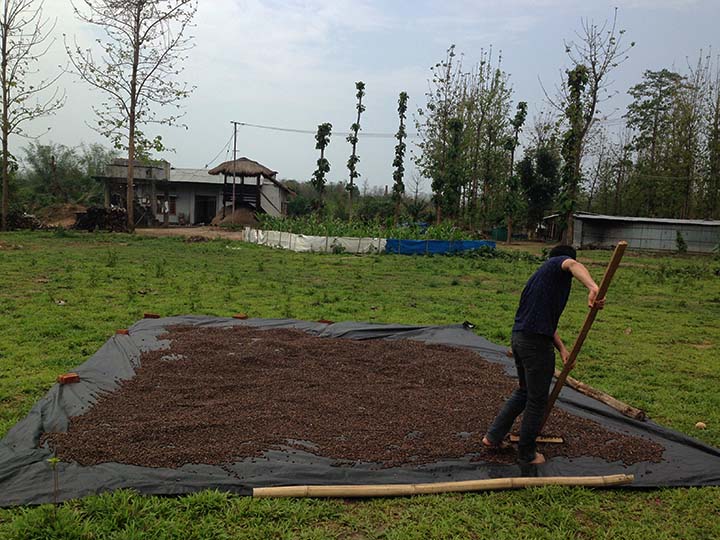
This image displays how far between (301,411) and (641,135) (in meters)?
38.1

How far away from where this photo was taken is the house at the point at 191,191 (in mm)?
33438

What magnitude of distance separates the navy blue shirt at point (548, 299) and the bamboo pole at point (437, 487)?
878 mm

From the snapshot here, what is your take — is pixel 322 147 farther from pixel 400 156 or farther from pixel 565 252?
pixel 565 252

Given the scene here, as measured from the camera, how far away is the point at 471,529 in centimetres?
281

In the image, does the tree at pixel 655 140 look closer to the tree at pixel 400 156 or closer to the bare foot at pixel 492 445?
the tree at pixel 400 156

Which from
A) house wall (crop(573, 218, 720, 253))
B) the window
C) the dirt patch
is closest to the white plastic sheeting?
the dirt patch

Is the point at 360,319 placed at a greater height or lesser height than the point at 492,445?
greater

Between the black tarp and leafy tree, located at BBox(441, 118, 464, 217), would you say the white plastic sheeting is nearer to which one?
leafy tree, located at BBox(441, 118, 464, 217)

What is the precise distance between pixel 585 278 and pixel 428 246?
1719 centimetres

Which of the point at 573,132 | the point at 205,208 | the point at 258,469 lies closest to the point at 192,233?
the point at 205,208

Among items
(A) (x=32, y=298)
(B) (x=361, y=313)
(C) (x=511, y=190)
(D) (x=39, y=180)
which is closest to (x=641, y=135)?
(C) (x=511, y=190)

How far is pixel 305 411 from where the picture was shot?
4.04m

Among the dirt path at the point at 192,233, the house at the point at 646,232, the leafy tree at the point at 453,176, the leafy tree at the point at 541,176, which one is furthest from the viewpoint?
the leafy tree at the point at 541,176

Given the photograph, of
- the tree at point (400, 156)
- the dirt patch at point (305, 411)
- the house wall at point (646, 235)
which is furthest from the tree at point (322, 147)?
the dirt patch at point (305, 411)
